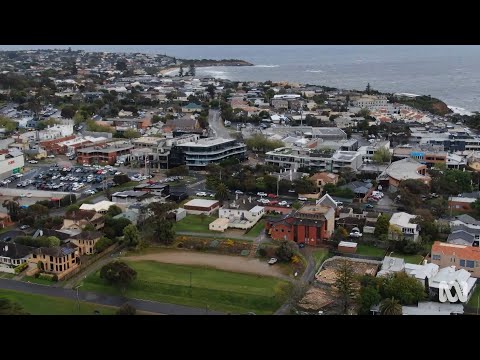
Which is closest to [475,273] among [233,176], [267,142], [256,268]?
[256,268]

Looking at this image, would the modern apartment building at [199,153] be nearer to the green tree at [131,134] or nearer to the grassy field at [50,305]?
the green tree at [131,134]

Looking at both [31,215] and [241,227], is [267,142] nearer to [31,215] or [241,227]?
[241,227]

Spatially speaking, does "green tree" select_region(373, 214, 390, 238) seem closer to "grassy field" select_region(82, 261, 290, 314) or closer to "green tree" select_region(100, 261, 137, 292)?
"grassy field" select_region(82, 261, 290, 314)

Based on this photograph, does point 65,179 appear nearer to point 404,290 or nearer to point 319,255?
point 319,255

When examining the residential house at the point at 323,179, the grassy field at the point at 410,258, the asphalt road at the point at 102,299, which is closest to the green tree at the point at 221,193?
the residential house at the point at 323,179

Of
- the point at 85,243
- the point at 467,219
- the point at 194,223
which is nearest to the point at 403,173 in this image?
the point at 467,219

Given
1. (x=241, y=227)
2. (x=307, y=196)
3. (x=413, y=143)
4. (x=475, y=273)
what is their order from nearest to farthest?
1. (x=475, y=273)
2. (x=241, y=227)
3. (x=307, y=196)
4. (x=413, y=143)
